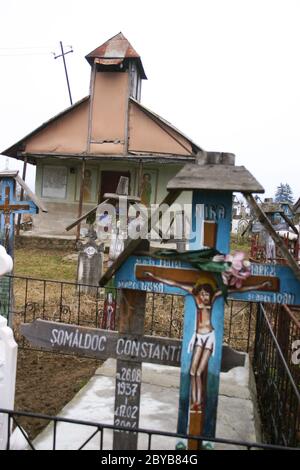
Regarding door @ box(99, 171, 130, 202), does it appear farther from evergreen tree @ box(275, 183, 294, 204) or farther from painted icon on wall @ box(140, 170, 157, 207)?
evergreen tree @ box(275, 183, 294, 204)

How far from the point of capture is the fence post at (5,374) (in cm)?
328

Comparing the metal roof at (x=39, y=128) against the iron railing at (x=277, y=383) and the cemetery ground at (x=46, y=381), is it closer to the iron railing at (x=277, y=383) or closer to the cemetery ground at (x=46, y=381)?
the cemetery ground at (x=46, y=381)

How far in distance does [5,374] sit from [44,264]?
9781mm

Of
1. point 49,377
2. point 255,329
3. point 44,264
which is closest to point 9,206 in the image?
point 49,377

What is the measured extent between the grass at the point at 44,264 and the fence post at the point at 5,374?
7387mm

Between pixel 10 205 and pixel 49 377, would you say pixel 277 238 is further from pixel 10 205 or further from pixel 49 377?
pixel 10 205

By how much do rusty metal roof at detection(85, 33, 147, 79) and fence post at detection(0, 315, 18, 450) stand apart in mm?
14597

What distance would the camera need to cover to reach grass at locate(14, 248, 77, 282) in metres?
11.3

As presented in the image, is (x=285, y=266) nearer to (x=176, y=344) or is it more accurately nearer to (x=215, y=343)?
(x=215, y=343)

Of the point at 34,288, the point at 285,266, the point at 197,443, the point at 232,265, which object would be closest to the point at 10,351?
the point at 197,443

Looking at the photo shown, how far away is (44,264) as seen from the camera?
12.9m

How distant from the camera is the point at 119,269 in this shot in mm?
2961

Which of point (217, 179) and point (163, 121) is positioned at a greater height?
point (163, 121)

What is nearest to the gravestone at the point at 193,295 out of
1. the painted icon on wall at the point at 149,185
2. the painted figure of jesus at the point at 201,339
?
the painted figure of jesus at the point at 201,339
